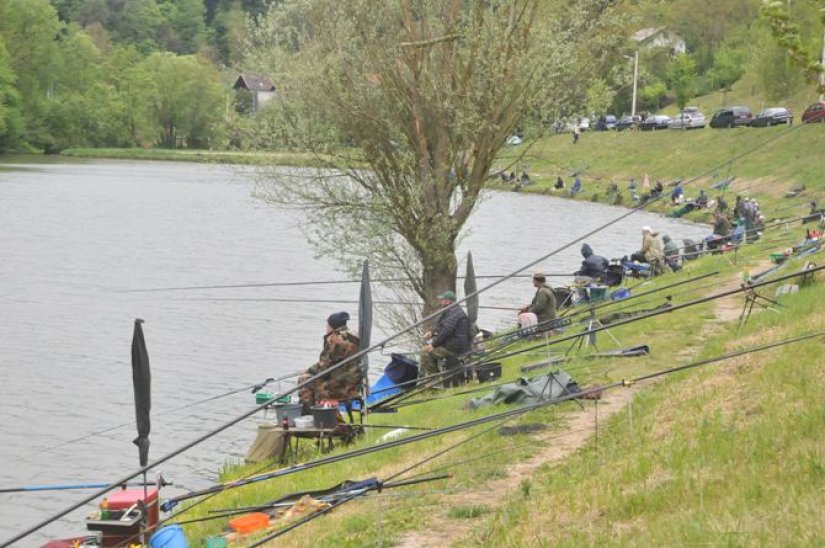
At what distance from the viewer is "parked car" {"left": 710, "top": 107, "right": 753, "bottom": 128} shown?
2598 inches

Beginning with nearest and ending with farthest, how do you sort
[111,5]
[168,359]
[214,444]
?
[214,444], [168,359], [111,5]

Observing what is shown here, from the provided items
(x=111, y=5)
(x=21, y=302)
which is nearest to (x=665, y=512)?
(x=21, y=302)

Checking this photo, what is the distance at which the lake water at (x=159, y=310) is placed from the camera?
1864cm

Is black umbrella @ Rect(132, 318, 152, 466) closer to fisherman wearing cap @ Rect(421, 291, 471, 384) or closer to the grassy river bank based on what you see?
the grassy river bank

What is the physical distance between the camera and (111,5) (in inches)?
7180

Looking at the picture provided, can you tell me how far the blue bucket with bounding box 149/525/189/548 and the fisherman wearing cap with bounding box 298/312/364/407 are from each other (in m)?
4.91

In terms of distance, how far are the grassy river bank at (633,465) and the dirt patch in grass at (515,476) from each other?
21 millimetres

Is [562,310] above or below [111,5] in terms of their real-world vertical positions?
below

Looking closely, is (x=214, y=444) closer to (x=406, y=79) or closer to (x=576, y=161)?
(x=406, y=79)

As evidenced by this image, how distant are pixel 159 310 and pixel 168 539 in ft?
72.2

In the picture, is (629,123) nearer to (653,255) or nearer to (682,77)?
(682,77)

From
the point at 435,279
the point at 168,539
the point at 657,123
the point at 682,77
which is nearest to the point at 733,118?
the point at 657,123

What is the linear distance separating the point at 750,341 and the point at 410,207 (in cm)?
830

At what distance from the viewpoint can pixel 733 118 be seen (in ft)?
220
